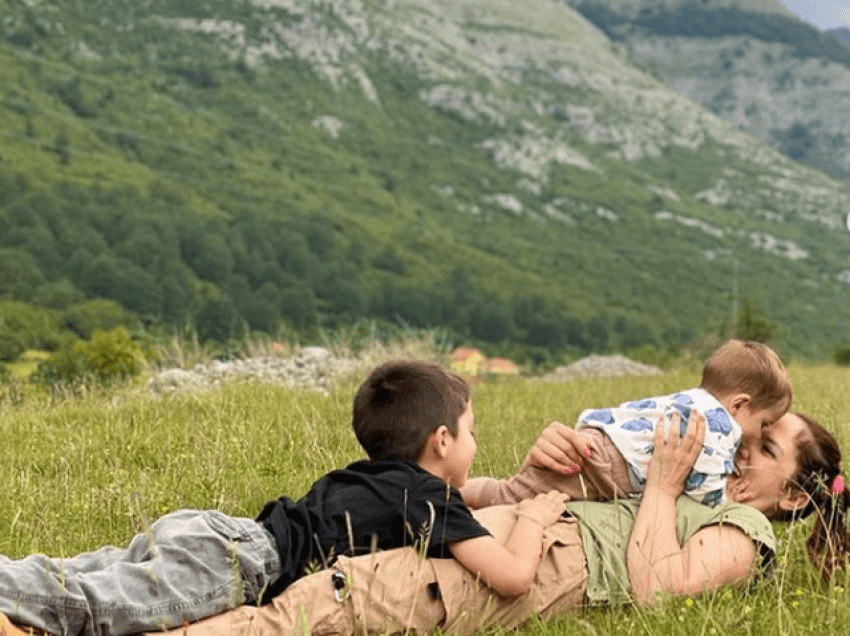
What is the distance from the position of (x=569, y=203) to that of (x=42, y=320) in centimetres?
11885

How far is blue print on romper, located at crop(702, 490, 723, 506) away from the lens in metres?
3.46

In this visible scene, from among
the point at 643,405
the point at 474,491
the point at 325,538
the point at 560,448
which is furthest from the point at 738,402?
the point at 325,538

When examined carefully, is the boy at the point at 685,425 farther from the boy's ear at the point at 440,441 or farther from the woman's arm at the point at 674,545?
the boy's ear at the point at 440,441

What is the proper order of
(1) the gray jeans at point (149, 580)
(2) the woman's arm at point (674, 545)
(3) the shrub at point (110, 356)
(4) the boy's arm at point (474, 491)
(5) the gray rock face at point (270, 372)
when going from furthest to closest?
1. (3) the shrub at point (110, 356)
2. (5) the gray rock face at point (270, 372)
3. (4) the boy's arm at point (474, 491)
4. (2) the woman's arm at point (674, 545)
5. (1) the gray jeans at point (149, 580)

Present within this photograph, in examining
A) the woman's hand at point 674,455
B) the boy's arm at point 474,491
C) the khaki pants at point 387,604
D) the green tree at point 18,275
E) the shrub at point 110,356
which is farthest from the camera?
the green tree at point 18,275

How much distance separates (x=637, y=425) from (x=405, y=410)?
3.14ft

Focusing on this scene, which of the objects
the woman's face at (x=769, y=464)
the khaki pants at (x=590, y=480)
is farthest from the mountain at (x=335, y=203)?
the woman's face at (x=769, y=464)

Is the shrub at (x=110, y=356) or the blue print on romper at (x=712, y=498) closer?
the blue print on romper at (x=712, y=498)

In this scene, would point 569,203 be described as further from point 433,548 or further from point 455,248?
point 433,548

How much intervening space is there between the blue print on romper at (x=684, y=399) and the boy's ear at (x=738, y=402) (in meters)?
0.19

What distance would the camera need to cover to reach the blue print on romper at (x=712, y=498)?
3.46m

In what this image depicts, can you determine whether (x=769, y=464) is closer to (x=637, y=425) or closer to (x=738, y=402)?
(x=738, y=402)

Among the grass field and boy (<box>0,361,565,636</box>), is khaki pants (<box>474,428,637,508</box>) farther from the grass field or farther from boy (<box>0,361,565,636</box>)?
the grass field

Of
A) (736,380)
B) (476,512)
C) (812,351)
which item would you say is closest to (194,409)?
(476,512)
